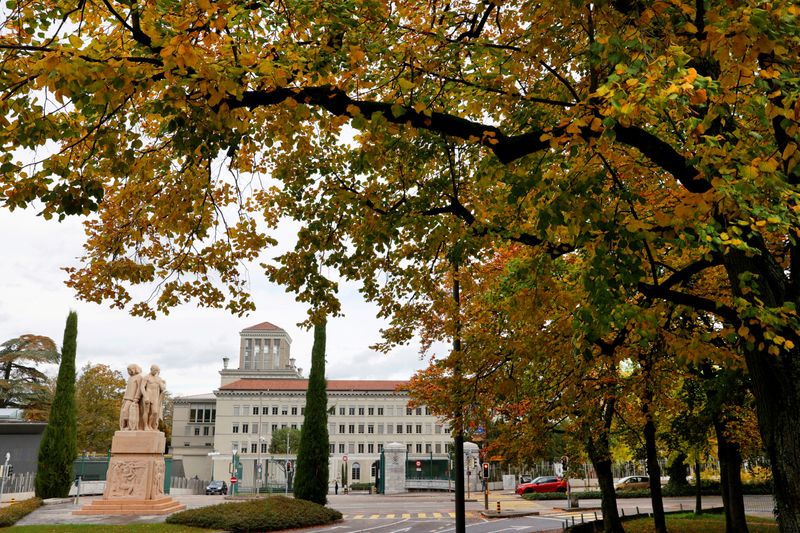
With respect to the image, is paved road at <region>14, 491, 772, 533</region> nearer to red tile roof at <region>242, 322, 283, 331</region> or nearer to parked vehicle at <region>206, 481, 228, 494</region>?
parked vehicle at <region>206, 481, 228, 494</region>

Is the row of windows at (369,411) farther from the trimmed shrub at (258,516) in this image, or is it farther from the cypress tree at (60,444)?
the trimmed shrub at (258,516)

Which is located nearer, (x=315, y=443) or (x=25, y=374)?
(x=315, y=443)

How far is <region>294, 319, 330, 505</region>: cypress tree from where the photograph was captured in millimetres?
27797

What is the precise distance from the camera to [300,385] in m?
90.4

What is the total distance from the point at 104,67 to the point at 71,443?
103ft

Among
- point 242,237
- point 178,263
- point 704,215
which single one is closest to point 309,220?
point 242,237

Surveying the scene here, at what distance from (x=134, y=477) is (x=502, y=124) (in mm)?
18513

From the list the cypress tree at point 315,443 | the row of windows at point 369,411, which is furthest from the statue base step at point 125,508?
the row of windows at point 369,411

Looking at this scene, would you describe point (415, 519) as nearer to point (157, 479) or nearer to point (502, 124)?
point (157, 479)

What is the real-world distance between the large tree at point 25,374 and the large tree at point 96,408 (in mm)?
10568

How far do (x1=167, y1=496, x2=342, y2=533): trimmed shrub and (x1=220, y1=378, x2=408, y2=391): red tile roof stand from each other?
2558 inches

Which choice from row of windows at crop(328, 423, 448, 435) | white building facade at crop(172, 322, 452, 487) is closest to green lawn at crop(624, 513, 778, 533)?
white building facade at crop(172, 322, 452, 487)

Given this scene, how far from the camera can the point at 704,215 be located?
17.3 feet

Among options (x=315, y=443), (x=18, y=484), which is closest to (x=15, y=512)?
(x=315, y=443)
